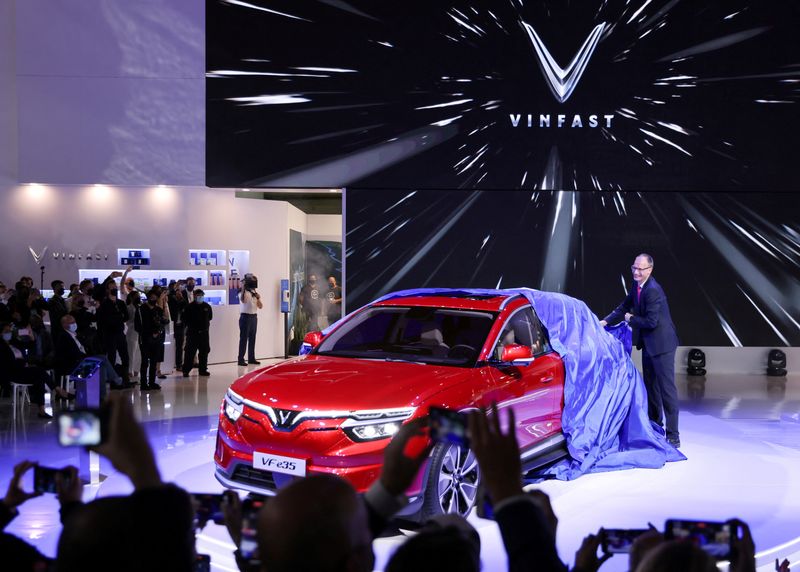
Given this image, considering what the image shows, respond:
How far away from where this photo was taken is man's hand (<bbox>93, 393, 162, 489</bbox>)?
1989 mm

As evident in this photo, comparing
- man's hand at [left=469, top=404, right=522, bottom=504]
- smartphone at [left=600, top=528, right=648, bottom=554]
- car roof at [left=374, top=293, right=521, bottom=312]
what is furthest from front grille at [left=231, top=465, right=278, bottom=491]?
man's hand at [left=469, top=404, right=522, bottom=504]

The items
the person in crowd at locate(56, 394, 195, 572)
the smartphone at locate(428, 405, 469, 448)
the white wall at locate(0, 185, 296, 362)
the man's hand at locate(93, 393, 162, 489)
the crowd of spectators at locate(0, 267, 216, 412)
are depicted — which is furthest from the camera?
the white wall at locate(0, 185, 296, 362)

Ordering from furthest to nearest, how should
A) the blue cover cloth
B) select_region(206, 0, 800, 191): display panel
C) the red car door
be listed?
select_region(206, 0, 800, 191): display panel, the blue cover cloth, the red car door

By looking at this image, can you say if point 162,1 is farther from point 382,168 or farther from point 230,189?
point 382,168

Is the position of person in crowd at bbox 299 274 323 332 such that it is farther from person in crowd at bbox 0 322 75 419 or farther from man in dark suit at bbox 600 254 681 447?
man in dark suit at bbox 600 254 681 447

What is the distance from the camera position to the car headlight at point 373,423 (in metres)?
5.11

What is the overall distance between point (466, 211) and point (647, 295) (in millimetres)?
5899

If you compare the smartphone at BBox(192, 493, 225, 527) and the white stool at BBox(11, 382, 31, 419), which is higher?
the smartphone at BBox(192, 493, 225, 527)

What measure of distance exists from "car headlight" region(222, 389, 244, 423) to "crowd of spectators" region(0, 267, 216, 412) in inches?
144

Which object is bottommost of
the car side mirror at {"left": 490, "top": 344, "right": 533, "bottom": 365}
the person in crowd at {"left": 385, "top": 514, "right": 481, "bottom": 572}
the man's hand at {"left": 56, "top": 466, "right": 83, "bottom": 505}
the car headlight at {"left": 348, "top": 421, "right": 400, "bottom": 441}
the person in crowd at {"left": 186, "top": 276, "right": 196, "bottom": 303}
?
the car headlight at {"left": 348, "top": 421, "right": 400, "bottom": 441}

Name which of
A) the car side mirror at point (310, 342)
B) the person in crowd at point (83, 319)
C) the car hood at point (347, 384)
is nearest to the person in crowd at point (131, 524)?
the car hood at point (347, 384)

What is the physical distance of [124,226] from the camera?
576 inches

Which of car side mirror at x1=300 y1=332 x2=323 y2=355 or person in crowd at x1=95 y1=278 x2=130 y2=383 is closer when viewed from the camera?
car side mirror at x1=300 y1=332 x2=323 y2=355

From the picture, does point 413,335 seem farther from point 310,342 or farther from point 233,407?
point 233,407
